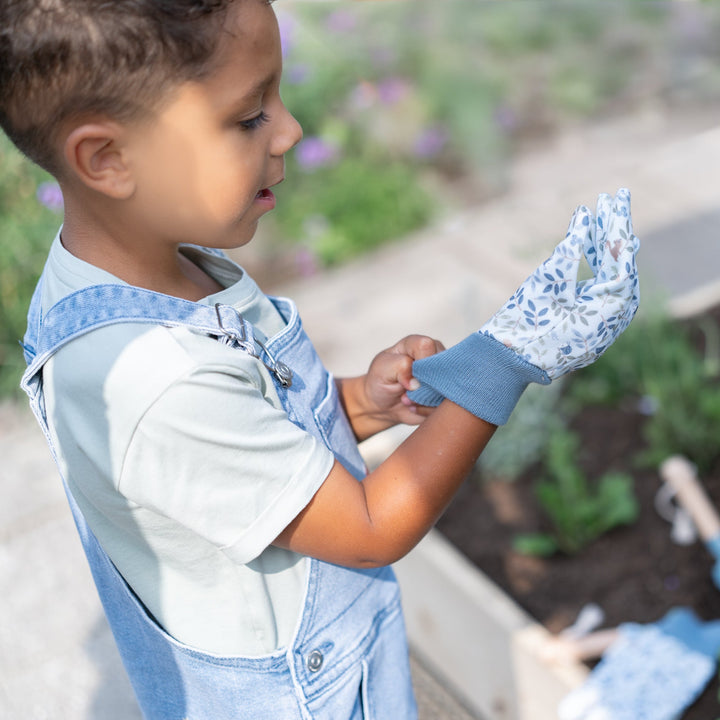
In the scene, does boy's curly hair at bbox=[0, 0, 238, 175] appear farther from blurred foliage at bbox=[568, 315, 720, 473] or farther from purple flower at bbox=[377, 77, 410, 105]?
purple flower at bbox=[377, 77, 410, 105]

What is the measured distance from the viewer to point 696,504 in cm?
227

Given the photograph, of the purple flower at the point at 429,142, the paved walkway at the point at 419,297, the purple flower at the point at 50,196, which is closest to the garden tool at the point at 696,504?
the paved walkway at the point at 419,297

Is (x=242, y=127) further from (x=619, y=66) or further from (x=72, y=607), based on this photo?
(x=619, y=66)

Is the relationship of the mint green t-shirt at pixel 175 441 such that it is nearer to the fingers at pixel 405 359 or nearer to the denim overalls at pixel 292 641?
the denim overalls at pixel 292 641

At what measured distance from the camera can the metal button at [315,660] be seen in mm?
1196

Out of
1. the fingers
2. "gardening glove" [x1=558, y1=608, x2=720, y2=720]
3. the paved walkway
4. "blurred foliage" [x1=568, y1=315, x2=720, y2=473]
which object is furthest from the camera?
"blurred foliage" [x1=568, y1=315, x2=720, y2=473]

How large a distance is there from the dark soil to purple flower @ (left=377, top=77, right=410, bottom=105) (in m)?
2.83

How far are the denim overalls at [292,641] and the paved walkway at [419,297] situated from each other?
0.94 metres

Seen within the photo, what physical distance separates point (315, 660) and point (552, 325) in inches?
20.3

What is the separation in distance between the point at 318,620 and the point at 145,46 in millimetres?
708

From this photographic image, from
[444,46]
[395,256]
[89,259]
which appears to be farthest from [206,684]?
[444,46]

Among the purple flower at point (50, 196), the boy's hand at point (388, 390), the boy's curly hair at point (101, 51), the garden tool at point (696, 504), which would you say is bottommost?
the garden tool at point (696, 504)

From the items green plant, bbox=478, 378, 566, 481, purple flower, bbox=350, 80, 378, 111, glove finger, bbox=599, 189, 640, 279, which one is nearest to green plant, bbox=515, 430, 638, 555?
green plant, bbox=478, 378, 566, 481

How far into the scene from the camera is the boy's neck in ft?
3.51
